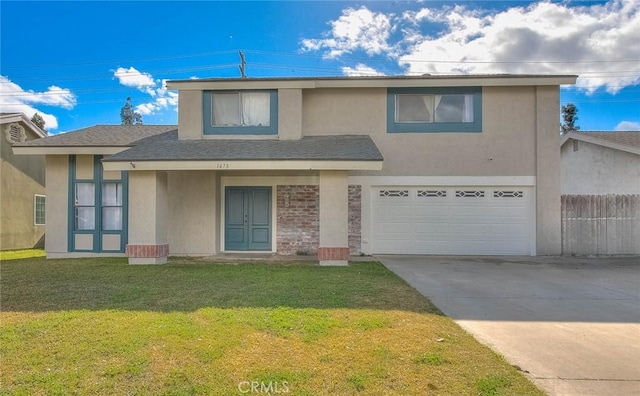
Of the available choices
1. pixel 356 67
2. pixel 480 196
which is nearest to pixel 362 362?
pixel 480 196

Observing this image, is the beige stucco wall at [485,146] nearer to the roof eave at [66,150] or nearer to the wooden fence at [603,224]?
the wooden fence at [603,224]

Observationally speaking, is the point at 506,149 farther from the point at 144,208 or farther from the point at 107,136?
the point at 107,136

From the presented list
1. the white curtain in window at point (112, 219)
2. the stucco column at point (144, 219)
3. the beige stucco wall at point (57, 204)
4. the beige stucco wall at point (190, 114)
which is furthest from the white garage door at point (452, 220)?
the beige stucco wall at point (57, 204)

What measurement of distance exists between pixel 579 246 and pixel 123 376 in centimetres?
1265

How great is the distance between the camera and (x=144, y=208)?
30.6 feet

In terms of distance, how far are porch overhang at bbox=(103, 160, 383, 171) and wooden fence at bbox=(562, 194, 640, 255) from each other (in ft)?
22.9

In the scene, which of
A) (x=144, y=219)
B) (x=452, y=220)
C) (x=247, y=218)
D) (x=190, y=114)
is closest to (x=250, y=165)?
(x=247, y=218)

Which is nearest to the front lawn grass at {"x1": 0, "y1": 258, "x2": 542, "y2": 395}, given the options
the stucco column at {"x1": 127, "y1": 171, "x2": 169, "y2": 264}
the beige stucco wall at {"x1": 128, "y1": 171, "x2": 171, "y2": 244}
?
the stucco column at {"x1": 127, "y1": 171, "x2": 169, "y2": 264}

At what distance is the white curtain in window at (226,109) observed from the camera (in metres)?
11.4

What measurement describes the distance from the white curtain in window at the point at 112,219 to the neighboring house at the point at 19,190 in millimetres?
6590

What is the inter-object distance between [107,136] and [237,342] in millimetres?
10522

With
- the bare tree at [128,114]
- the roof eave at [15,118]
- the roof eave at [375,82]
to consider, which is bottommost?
the roof eave at [15,118]

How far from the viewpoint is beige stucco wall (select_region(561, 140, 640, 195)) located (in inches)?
539

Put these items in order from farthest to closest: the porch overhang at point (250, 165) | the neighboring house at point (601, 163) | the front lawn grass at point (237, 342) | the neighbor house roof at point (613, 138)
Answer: the neighboring house at point (601, 163) → the neighbor house roof at point (613, 138) → the porch overhang at point (250, 165) → the front lawn grass at point (237, 342)
